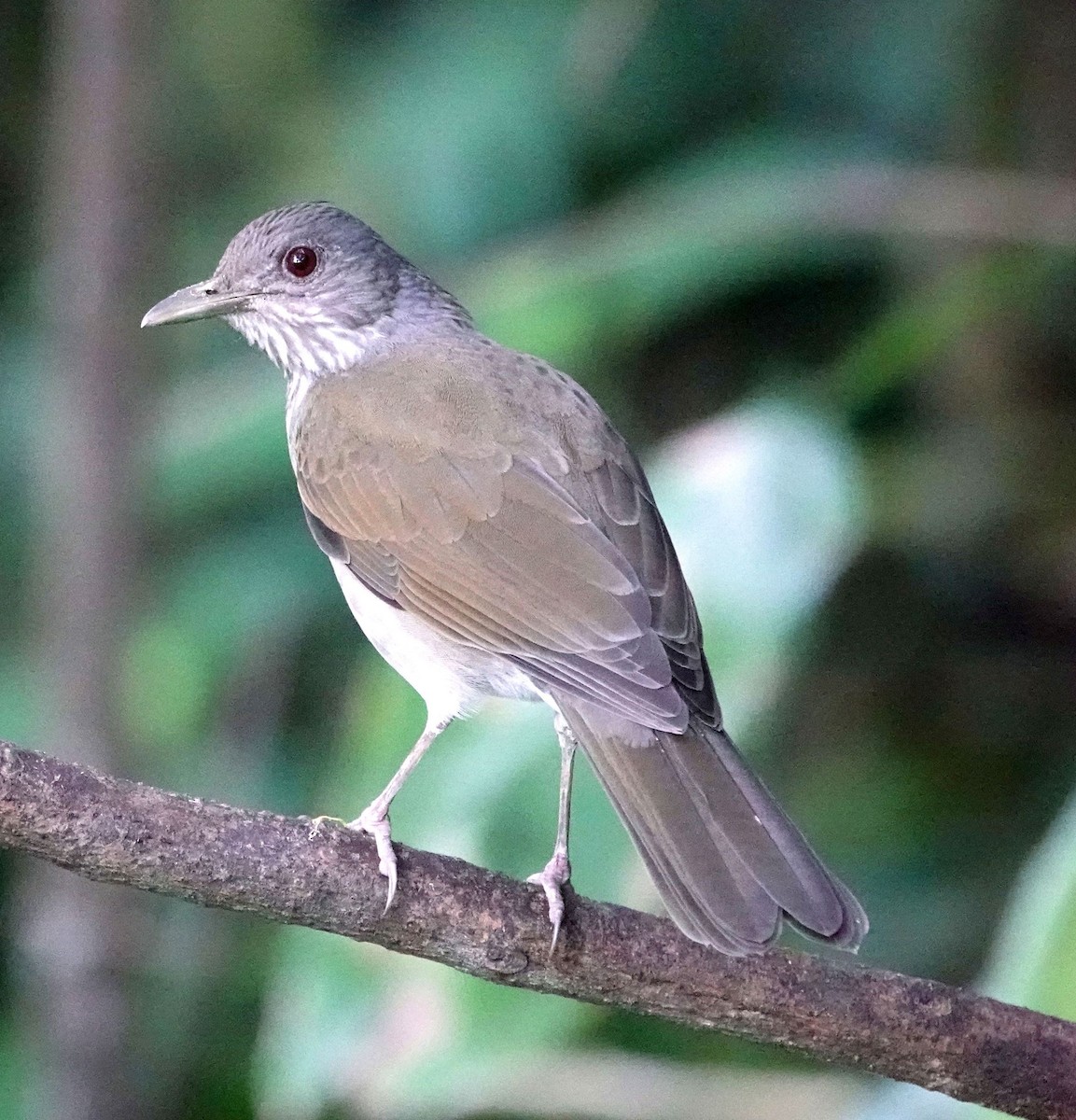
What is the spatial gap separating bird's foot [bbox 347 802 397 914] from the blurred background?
65cm

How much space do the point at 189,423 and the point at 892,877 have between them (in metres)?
2.58

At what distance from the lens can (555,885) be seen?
9.61 feet

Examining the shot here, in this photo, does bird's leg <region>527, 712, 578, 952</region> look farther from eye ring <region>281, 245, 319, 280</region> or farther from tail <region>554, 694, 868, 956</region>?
eye ring <region>281, 245, 319, 280</region>

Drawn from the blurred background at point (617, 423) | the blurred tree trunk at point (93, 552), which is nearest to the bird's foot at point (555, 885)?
the blurred background at point (617, 423)

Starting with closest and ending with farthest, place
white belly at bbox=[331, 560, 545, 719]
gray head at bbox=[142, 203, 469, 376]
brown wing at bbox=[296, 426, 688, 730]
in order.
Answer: brown wing at bbox=[296, 426, 688, 730], white belly at bbox=[331, 560, 545, 719], gray head at bbox=[142, 203, 469, 376]

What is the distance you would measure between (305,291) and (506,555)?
1055 millimetres

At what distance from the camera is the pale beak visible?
3795 mm

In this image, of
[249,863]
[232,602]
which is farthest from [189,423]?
[249,863]

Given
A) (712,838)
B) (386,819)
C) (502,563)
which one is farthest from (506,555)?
(712,838)

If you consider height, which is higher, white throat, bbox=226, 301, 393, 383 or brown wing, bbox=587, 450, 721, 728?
white throat, bbox=226, 301, 393, 383

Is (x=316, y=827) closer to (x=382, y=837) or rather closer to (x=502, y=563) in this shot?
(x=382, y=837)

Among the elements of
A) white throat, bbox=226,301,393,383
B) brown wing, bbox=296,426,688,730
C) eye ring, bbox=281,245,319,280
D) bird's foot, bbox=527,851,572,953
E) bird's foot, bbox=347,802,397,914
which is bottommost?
bird's foot, bbox=527,851,572,953

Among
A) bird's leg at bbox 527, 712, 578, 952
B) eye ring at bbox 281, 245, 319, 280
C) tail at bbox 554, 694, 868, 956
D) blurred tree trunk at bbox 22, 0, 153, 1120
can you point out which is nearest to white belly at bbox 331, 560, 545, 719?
bird's leg at bbox 527, 712, 578, 952

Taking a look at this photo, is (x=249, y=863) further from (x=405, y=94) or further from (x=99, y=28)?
(x=405, y=94)
